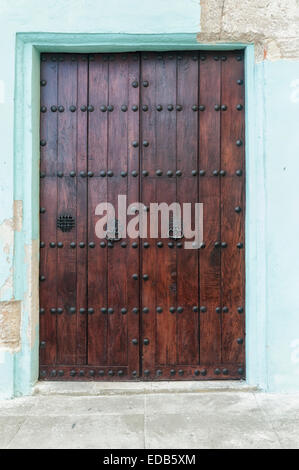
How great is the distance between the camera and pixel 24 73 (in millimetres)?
2492

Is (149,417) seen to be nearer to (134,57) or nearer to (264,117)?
(264,117)

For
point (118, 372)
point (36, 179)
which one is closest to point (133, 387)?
point (118, 372)

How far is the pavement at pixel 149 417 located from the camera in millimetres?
1885

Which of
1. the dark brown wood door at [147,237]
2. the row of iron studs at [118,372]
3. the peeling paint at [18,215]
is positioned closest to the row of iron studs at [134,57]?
the dark brown wood door at [147,237]

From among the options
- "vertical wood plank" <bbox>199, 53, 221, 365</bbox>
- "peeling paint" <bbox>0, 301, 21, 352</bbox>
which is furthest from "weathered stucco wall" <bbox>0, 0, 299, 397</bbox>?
"vertical wood plank" <bbox>199, 53, 221, 365</bbox>

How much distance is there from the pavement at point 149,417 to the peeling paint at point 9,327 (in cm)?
30

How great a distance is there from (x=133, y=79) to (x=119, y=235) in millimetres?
958

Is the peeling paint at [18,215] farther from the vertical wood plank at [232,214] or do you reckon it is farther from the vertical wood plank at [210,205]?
the vertical wood plank at [232,214]

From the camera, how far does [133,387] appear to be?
8.16 feet

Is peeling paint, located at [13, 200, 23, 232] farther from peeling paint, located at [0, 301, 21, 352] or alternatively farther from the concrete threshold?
the concrete threshold

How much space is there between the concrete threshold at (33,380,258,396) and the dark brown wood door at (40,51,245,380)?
0.06 metres

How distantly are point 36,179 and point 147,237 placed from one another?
754 mm
